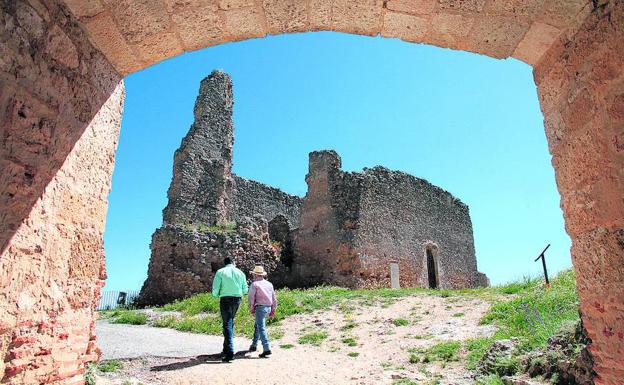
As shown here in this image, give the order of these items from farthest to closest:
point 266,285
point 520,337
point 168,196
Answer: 1. point 168,196
2. point 266,285
3. point 520,337

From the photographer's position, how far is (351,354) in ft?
20.5

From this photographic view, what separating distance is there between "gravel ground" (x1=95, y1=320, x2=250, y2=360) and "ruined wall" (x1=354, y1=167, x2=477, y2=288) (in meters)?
8.45

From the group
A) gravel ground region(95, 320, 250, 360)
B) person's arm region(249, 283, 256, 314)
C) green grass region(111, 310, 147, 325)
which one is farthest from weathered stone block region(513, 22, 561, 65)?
green grass region(111, 310, 147, 325)

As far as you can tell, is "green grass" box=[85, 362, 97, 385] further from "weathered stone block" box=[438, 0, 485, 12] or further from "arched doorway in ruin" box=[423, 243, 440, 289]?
"arched doorway in ruin" box=[423, 243, 440, 289]

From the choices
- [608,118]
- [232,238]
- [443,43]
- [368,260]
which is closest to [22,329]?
[443,43]

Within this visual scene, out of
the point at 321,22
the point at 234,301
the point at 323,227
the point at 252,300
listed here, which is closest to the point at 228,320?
the point at 234,301

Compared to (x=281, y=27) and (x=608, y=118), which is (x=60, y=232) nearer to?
(x=281, y=27)

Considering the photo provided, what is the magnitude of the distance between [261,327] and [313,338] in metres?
1.62

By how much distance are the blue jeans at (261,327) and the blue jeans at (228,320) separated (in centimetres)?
40

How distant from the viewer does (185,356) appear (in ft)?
19.1

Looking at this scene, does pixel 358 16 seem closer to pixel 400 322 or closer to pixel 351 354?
pixel 351 354

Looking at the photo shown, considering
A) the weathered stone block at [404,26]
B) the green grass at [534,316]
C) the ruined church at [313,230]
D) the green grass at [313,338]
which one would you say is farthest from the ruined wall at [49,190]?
the ruined church at [313,230]

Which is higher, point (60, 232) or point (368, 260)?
point (368, 260)

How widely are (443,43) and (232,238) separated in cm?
1206
